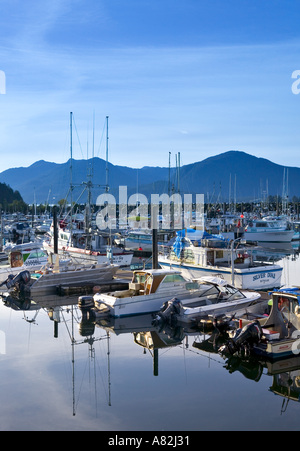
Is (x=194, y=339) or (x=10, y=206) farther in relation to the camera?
(x=10, y=206)

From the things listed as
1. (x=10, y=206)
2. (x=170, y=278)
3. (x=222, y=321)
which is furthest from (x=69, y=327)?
(x=10, y=206)

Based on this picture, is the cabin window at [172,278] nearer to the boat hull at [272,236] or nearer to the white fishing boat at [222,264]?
the white fishing boat at [222,264]

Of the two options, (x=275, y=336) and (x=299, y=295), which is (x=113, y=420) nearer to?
(x=275, y=336)

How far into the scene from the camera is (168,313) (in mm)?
18234

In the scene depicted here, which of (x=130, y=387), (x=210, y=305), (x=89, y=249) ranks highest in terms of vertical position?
(x=89, y=249)

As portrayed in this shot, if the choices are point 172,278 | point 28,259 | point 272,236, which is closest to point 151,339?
point 172,278

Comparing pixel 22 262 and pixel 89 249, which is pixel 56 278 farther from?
pixel 89 249

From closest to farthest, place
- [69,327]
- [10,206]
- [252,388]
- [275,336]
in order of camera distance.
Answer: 1. [252,388]
2. [275,336]
3. [69,327]
4. [10,206]

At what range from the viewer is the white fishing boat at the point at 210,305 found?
1828 cm

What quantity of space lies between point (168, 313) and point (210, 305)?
189 centimetres

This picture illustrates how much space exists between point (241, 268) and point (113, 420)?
15.6 metres

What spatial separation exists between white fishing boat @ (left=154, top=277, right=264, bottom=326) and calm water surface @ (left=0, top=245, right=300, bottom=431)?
106 centimetres

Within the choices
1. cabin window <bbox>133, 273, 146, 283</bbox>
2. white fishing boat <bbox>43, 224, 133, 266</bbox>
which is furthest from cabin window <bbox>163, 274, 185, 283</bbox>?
white fishing boat <bbox>43, 224, 133, 266</bbox>
